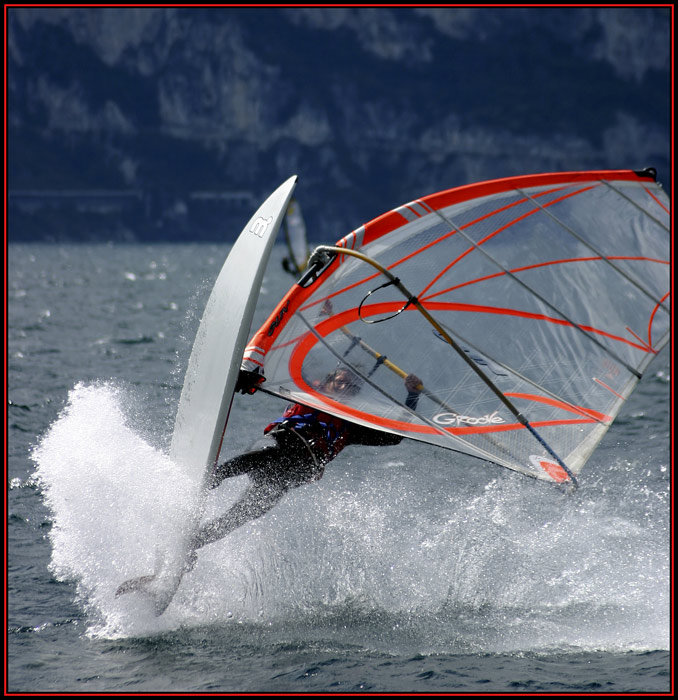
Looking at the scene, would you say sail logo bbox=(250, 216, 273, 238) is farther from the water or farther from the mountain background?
the mountain background

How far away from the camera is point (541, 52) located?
117688 millimetres

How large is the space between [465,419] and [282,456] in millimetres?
1327

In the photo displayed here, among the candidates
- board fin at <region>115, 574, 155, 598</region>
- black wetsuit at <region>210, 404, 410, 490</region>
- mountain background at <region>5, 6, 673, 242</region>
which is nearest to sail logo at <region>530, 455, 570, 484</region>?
black wetsuit at <region>210, 404, 410, 490</region>

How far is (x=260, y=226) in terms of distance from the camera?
19.4ft

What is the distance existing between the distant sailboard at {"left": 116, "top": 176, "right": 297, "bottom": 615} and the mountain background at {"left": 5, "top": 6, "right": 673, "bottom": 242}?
10159cm

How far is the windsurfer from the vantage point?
5.67 meters

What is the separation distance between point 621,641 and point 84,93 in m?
115

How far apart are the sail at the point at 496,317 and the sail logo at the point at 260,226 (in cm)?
41

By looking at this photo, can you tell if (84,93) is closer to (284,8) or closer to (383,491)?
(284,8)

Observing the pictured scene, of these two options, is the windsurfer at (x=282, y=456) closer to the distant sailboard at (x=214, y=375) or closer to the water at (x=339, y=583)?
the distant sailboard at (x=214, y=375)

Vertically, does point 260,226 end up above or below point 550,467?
above

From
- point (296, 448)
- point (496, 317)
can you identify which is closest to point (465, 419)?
point (496, 317)

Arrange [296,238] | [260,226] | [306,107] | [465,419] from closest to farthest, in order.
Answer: [260,226], [465,419], [296,238], [306,107]

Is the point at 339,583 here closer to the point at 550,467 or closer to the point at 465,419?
the point at 465,419
